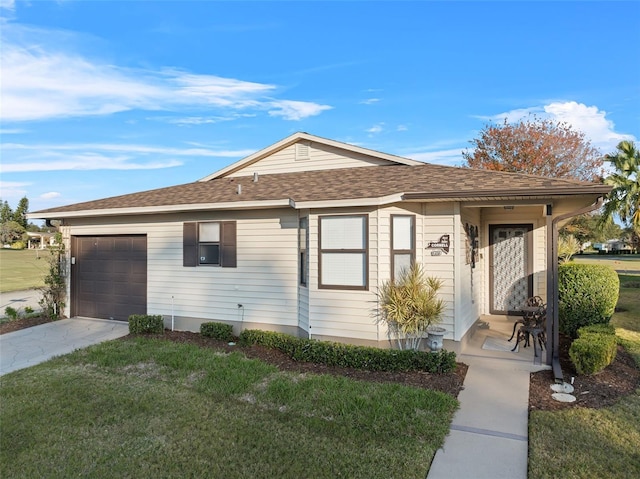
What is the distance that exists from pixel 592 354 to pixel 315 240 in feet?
15.5

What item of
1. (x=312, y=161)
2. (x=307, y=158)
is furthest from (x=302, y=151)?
(x=312, y=161)

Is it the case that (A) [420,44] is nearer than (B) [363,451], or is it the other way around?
(B) [363,451]

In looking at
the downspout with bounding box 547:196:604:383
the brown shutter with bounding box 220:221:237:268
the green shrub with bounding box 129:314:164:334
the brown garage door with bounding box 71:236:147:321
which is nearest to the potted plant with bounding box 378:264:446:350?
the downspout with bounding box 547:196:604:383

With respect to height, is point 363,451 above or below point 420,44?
below

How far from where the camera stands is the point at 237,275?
8.69 meters

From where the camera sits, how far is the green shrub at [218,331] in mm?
8242

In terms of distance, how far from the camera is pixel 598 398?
16.7 feet

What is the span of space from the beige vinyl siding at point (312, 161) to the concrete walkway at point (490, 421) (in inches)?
218

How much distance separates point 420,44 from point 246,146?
28.5 feet

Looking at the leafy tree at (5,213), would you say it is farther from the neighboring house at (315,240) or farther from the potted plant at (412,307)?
the potted plant at (412,307)

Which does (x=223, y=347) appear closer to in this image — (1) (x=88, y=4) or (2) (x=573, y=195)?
(2) (x=573, y=195)

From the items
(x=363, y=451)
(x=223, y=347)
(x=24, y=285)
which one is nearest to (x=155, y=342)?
(x=223, y=347)

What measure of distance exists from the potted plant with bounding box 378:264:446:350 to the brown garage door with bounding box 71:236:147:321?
21.0ft

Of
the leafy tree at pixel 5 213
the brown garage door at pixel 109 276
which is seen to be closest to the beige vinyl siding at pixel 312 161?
the brown garage door at pixel 109 276
